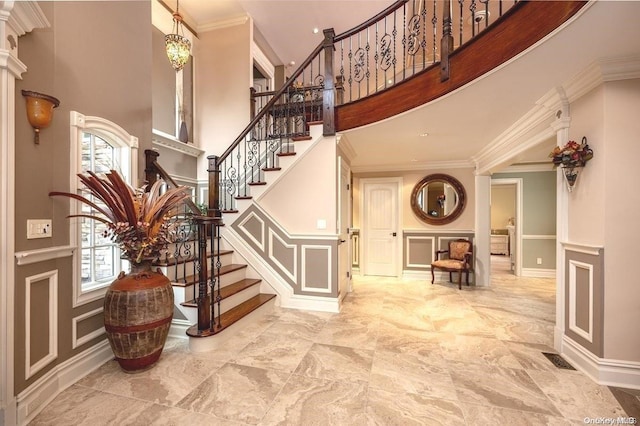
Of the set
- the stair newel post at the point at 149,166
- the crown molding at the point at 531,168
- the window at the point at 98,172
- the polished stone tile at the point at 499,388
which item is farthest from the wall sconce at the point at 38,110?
the crown molding at the point at 531,168

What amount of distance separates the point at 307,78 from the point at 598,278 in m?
6.85

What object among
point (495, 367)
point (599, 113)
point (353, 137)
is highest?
point (353, 137)

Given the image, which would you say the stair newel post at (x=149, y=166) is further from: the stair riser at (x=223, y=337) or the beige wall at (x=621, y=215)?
the beige wall at (x=621, y=215)

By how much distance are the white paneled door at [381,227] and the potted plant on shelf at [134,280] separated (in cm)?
440

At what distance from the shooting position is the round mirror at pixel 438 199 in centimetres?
543

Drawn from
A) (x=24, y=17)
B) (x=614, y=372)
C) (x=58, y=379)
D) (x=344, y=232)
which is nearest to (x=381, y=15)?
(x=344, y=232)

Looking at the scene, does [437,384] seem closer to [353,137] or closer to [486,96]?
[486,96]

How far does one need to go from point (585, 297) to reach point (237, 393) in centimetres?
292

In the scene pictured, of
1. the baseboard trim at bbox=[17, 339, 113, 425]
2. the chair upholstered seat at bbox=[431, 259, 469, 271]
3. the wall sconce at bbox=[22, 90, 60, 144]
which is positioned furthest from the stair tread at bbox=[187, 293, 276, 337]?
the chair upholstered seat at bbox=[431, 259, 469, 271]

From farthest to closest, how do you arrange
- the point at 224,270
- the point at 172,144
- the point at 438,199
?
1. the point at 438,199
2. the point at 172,144
3. the point at 224,270

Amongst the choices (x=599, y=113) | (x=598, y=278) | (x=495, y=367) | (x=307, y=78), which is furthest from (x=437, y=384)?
(x=307, y=78)

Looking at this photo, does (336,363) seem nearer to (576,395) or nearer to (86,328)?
(576,395)

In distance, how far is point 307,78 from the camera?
275 inches

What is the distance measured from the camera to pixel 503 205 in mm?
9727
